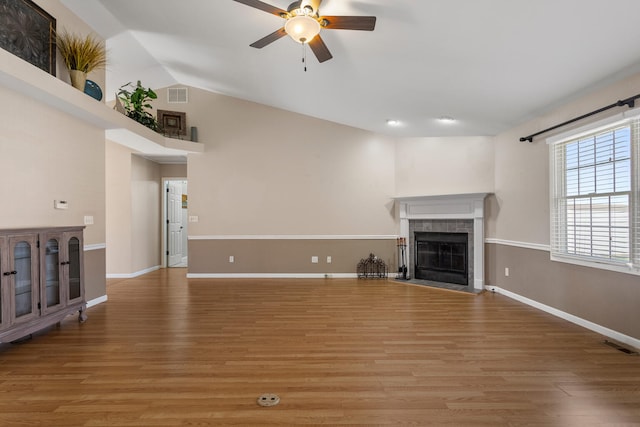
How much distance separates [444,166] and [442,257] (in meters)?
1.62

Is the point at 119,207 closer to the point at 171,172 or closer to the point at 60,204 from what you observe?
the point at 171,172

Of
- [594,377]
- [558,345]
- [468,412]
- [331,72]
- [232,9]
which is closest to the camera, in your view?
[468,412]

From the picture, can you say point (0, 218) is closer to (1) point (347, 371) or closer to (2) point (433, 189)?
(1) point (347, 371)

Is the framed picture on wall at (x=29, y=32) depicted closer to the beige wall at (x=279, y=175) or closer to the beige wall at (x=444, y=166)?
the beige wall at (x=279, y=175)

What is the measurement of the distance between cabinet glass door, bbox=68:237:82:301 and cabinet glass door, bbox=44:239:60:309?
17cm

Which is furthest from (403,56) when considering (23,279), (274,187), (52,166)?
(23,279)

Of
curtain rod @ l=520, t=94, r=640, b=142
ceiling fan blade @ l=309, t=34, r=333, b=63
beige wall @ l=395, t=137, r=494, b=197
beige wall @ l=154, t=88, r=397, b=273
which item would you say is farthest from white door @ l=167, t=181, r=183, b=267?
curtain rod @ l=520, t=94, r=640, b=142

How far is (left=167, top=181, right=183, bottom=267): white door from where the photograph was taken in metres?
7.48

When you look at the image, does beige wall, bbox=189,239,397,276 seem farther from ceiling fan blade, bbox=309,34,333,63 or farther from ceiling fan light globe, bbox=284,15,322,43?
ceiling fan light globe, bbox=284,15,322,43

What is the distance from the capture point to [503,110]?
415 cm

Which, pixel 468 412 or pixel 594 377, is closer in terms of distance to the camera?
pixel 468 412

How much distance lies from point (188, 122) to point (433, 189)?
4846 mm

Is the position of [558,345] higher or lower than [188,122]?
lower

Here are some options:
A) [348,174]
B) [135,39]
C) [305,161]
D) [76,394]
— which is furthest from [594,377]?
[135,39]
